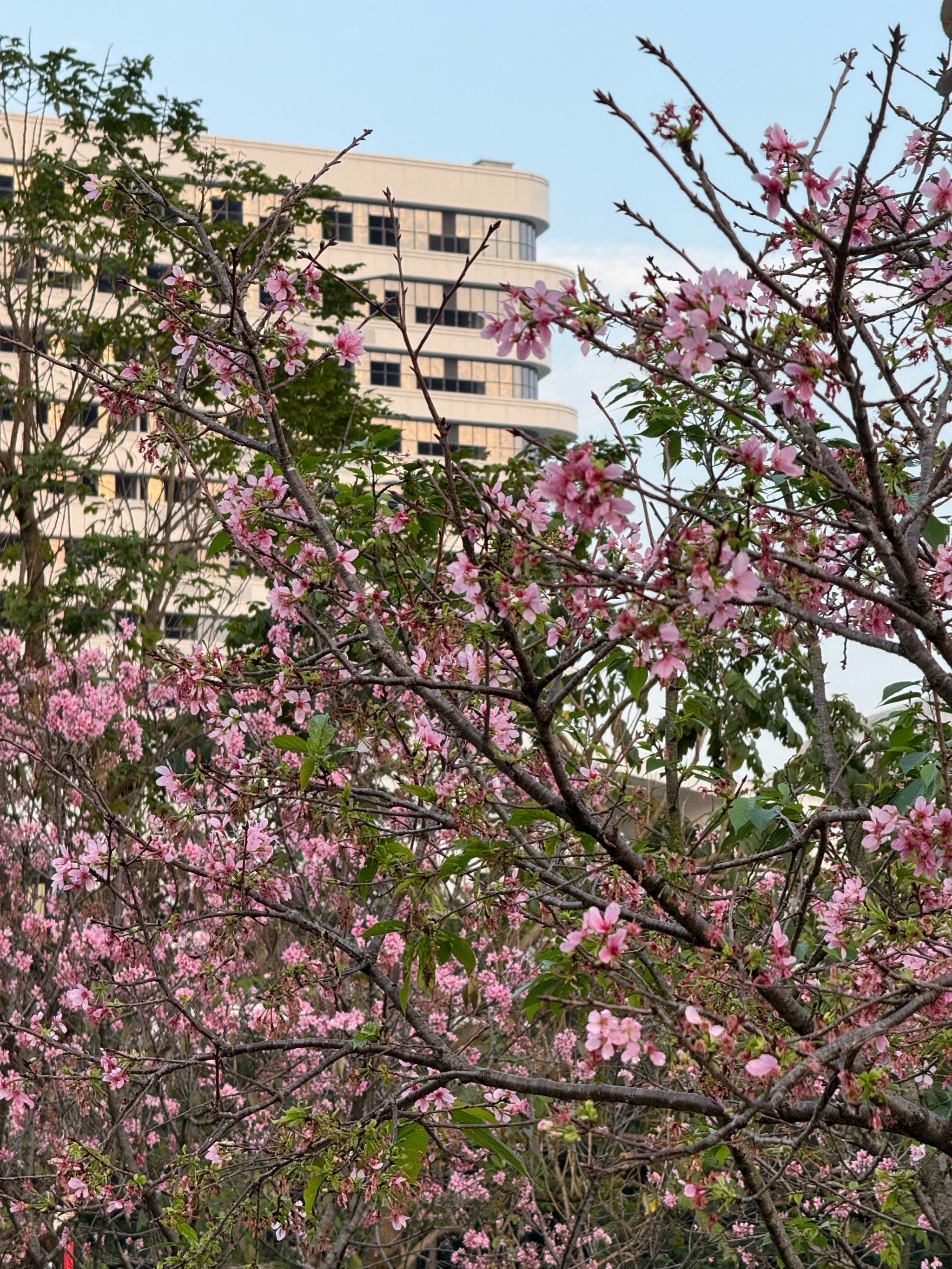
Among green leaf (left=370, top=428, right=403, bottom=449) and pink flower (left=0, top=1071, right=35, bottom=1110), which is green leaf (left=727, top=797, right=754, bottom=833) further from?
pink flower (left=0, top=1071, right=35, bottom=1110)

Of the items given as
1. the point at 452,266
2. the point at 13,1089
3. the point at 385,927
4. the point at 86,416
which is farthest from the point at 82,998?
the point at 452,266

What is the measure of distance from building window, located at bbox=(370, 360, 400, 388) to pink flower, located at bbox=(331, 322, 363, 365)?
5232 centimetres

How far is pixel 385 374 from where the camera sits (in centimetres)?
5712

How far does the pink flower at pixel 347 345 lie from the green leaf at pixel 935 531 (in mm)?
1600

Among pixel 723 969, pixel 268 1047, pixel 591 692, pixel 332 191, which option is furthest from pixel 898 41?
pixel 332 191

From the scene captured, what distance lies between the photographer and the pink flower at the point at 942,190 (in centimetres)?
285

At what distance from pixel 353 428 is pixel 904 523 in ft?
35.2

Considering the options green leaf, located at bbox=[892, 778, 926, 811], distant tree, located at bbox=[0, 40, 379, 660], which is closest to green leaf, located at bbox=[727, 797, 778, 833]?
green leaf, located at bbox=[892, 778, 926, 811]

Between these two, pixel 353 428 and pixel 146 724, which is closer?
pixel 146 724

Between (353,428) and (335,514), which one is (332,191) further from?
(335,514)

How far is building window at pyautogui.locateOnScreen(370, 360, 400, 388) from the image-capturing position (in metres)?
56.3

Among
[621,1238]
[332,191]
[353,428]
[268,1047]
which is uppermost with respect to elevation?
[332,191]

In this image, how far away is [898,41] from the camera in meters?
2.09

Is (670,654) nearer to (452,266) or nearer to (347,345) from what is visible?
(347,345)
